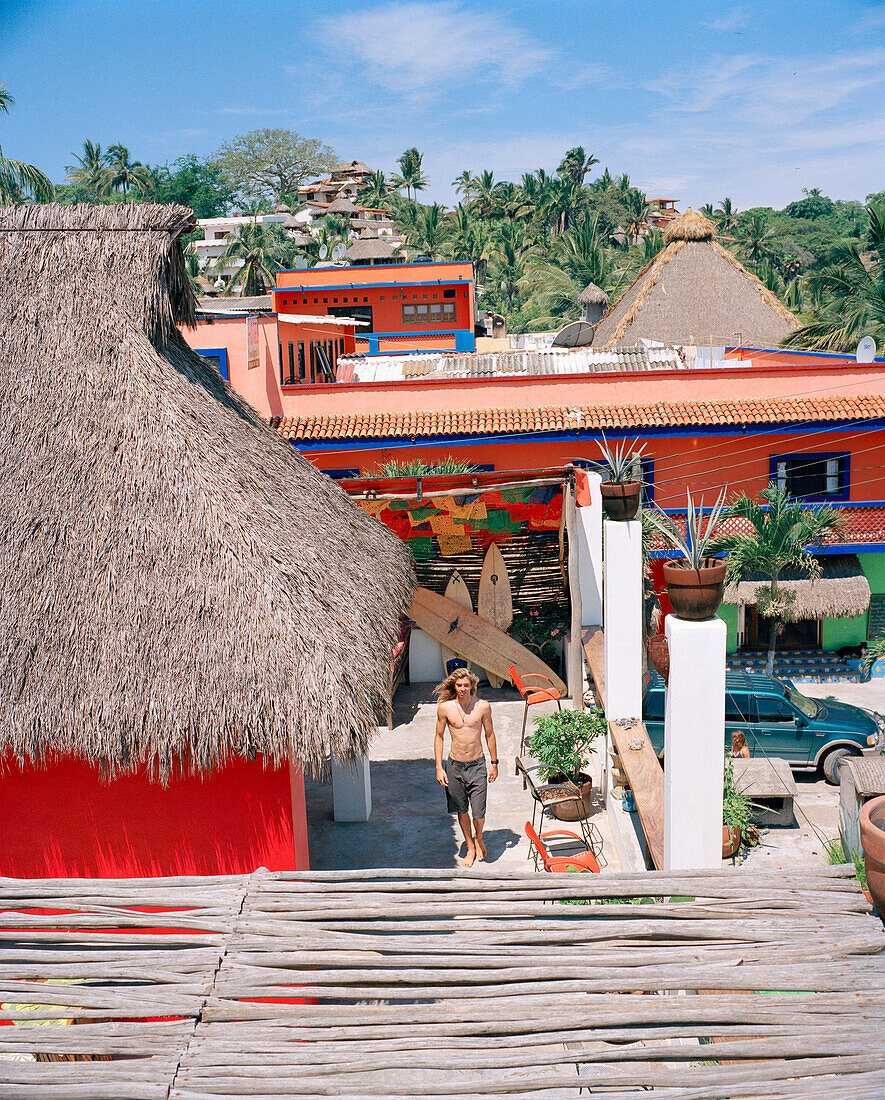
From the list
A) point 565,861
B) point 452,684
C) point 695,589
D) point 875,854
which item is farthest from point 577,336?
point 875,854

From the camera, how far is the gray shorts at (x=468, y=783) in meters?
9.64

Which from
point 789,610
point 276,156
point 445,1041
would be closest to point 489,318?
point 789,610

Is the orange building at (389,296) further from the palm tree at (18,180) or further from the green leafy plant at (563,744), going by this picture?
the green leafy plant at (563,744)

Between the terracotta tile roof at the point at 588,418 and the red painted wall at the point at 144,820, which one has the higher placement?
the terracotta tile roof at the point at 588,418

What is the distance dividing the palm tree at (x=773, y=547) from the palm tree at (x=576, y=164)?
78.4 meters

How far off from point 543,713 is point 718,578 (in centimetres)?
875

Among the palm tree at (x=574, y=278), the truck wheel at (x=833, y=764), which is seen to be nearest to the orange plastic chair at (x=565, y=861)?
the truck wheel at (x=833, y=764)

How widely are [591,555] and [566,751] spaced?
15.7 ft

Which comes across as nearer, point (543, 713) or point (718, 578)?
point (718, 578)

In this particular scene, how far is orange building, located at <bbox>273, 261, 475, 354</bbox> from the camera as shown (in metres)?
42.3

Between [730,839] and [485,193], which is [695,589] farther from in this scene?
[485,193]

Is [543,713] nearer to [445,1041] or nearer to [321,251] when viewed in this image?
[445,1041]

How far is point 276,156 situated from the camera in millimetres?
112688

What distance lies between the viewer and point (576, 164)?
292 feet
